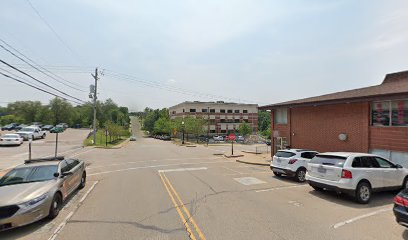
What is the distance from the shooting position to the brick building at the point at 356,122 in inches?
483

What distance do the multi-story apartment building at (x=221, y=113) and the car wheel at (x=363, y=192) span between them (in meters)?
71.5

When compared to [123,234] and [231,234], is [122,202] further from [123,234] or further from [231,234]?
[231,234]

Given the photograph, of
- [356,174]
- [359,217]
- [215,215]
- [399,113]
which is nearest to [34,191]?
[215,215]

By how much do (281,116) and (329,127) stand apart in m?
5.35

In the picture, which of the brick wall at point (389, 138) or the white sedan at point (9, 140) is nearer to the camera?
the brick wall at point (389, 138)

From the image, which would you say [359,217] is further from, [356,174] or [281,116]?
[281,116]

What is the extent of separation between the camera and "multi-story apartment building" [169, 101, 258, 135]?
80.9 m

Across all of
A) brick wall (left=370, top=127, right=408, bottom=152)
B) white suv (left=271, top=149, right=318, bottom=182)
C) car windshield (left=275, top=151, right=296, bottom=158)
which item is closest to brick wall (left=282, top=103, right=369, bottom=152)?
brick wall (left=370, top=127, right=408, bottom=152)

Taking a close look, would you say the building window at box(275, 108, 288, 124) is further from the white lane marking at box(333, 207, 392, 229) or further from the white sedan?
the white sedan

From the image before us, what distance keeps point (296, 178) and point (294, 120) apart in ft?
26.4

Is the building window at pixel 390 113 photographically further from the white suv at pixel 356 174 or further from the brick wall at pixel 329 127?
the white suv at pixel 356 174

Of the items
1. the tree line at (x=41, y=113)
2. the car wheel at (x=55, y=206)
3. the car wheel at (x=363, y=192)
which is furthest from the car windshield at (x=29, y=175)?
the tree line at (x=41, y=113)

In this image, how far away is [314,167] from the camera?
9.48 m

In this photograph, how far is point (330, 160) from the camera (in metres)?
9.11
